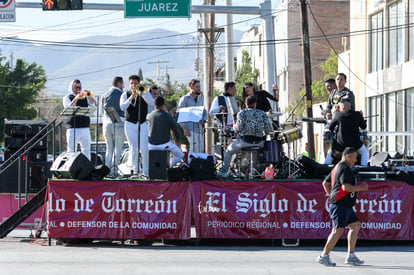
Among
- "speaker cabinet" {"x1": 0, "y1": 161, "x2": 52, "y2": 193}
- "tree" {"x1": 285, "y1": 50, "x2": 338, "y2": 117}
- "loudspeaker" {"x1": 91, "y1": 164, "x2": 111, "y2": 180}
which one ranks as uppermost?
"tree" {"x1": 285, "y1": 50, "x2": 338, "y2": 117}

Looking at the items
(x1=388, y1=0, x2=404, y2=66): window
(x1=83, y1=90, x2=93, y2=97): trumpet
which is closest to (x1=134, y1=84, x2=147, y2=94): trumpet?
(x1=83, y1=90, x2=93, y2=97): trumpet

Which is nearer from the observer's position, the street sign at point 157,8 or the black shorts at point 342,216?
the black shorts at point 342,216

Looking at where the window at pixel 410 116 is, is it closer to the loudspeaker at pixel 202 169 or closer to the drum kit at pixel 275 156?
the drum kit at pixel 275 156

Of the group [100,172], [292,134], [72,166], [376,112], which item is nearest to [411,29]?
[376,112]

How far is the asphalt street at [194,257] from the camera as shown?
37.2 ft

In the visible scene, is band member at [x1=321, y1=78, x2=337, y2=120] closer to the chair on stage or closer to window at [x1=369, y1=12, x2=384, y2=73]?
the chair on stage

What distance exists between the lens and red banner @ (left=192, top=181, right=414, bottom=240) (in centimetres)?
1479

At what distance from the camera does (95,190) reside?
14.8 metres

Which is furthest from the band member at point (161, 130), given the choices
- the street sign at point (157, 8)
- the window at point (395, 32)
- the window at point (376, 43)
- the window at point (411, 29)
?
the window at point (376, 43)

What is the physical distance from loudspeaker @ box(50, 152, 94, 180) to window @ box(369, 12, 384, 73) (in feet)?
76.5

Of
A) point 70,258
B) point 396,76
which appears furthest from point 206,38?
point 70,258

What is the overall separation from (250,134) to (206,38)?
18.4 metres

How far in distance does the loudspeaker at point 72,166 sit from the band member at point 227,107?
127 inches

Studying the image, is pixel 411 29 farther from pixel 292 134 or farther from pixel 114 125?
pixel 114 125
